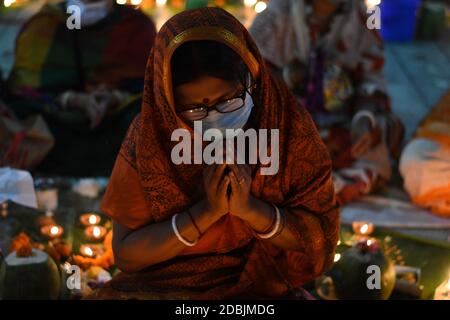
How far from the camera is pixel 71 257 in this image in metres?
3.19

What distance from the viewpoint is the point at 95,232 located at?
336cm

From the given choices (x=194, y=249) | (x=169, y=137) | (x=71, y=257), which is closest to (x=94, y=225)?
(x=71, y=257)

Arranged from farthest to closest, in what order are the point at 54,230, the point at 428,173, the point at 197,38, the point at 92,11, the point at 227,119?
1. the point at 92,11
2. the point at 428,173
3. the point at 54,230
4. the point at 227,119
5. the point at 197,38

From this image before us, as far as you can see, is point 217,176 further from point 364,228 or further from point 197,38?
point 364,228

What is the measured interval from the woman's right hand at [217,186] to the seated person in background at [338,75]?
6.44 feet

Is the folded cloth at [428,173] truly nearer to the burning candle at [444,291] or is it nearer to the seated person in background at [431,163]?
the seated person in background at [431,163]

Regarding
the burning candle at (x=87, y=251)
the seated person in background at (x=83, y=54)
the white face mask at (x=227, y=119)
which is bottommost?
the burning candle at (x=87, y=251)

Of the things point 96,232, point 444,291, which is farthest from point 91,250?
point 444,291

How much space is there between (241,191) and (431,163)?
83.2 inches

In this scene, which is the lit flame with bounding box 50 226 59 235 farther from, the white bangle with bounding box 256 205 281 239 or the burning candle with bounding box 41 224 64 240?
the white bangle with bounding box 256 205 281 239

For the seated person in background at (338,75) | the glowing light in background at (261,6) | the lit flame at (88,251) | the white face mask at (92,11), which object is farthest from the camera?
the white face mask at (92,11)

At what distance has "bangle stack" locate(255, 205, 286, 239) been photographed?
216 cm

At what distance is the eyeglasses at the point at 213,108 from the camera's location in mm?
2047

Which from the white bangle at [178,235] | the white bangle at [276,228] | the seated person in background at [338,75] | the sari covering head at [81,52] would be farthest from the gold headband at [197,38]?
the sari covering head at [81,52]
